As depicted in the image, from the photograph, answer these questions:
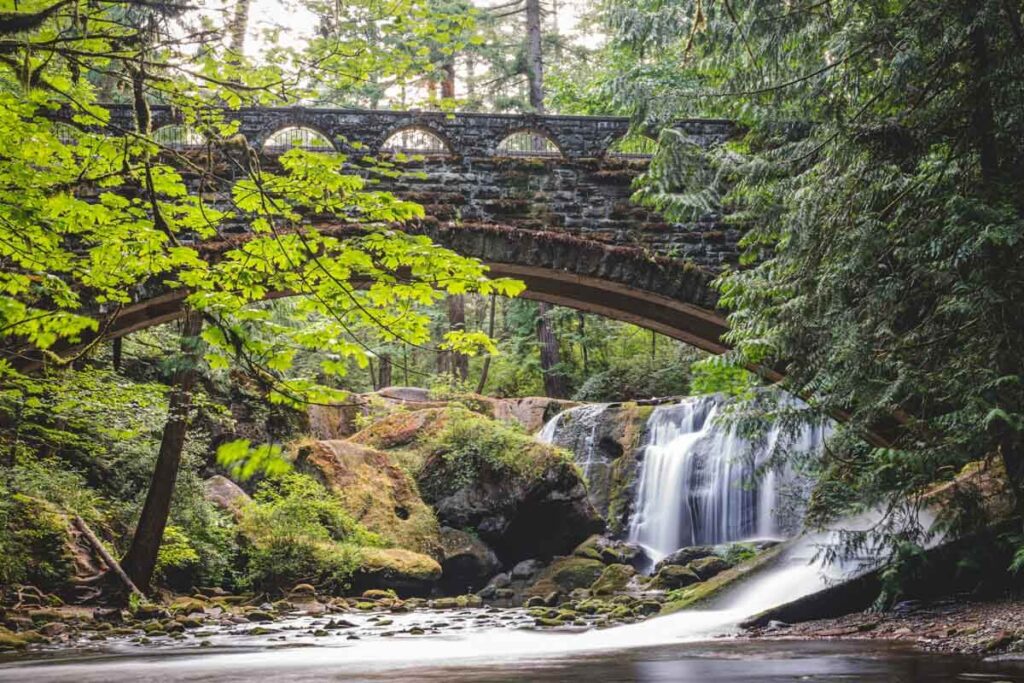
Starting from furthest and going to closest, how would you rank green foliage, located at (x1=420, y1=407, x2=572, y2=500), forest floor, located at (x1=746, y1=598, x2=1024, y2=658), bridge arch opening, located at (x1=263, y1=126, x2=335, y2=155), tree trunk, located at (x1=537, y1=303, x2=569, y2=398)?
tree trunk, located at (x1=537, y1=303, x2=569, y2=398) < green foliage, located at (x1=420, y1=407, x2=572, y2=500) < bridge arch opening, located at (x1=263, y1=126, x2=335, y2=155) < forest floor, located at (x1=746, y1=598, x2=1024, y2=658)

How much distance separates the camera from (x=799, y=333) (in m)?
7.60

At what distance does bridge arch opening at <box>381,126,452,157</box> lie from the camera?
411 inches

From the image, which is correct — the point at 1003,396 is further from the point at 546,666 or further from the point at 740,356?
the point at 546,666

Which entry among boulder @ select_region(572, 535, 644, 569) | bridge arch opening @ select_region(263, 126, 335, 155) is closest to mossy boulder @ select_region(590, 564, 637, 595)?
boulder @ select_region(572, 535, 644, 569)

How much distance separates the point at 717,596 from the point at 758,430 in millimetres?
1976

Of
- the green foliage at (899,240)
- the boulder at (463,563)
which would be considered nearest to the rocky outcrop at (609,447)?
the boulder at (463,563)

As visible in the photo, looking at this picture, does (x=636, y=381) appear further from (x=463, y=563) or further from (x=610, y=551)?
(x=463, y=563)

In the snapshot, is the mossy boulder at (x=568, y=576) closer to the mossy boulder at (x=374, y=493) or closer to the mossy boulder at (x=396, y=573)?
the mossy boulder at (x=396, y=573)

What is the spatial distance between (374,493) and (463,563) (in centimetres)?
177

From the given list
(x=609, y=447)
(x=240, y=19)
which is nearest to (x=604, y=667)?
(x=240, y=19)

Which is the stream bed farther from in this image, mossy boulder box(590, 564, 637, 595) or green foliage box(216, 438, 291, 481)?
mossy boulder box(590, 564, 637, 595)

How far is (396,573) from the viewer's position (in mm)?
12906

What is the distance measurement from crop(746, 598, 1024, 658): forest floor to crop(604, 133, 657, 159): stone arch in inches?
216

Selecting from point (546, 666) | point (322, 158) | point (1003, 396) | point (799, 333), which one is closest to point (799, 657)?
point (546, 666)
